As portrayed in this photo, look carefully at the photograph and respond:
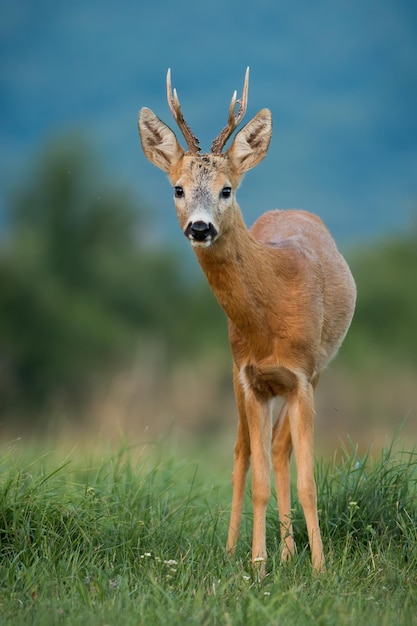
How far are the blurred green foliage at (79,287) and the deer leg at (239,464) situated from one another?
2969 centimetres

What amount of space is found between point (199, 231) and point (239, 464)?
202cm

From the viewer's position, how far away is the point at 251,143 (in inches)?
297

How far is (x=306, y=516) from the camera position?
7.24 m

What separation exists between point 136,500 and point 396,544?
1.63m

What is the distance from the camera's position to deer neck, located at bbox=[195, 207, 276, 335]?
721 centimetres

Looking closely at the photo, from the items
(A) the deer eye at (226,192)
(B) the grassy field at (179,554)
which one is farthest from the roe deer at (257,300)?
(B) the grassy field at (179,554)

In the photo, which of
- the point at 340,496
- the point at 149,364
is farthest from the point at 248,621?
the point at 149,364

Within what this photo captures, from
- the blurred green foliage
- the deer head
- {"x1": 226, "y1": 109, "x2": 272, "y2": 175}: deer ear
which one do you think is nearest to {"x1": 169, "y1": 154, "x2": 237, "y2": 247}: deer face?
the deer head

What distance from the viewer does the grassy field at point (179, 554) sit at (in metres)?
5.73

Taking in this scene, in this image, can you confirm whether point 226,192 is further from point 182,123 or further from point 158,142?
point 158,142

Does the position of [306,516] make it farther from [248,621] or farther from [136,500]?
[248,621]

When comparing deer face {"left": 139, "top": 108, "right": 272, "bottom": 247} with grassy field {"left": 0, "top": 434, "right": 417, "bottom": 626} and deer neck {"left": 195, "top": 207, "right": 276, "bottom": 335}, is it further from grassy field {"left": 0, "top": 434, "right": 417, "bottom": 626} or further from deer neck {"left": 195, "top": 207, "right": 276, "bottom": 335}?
grassy field {"left": 0, "top": 434, "right": 417, "bottom": 626}

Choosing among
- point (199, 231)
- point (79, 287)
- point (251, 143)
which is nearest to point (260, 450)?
point (199, 231)

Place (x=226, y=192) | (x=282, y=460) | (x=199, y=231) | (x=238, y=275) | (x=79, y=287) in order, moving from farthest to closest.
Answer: (x=79, y=287) → (x=282, y=460) → (x=238, y=275) → (x=226, y=192) → (x=199, y=231)
